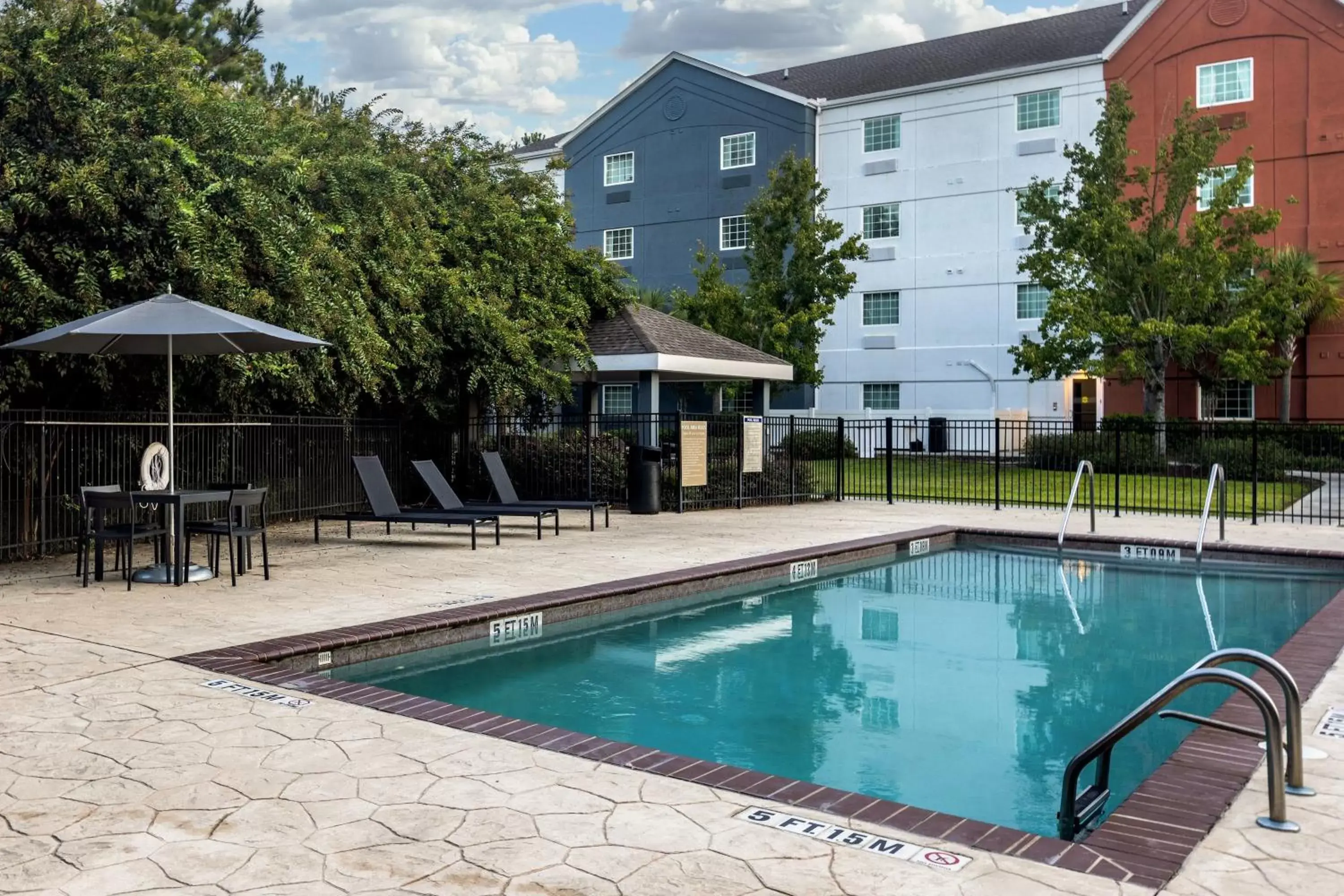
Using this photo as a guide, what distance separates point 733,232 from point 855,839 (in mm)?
36211

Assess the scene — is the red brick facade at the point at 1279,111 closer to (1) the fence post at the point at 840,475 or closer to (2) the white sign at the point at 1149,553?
(1) the fence post at the point at 840,475

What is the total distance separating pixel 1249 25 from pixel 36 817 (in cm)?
3489

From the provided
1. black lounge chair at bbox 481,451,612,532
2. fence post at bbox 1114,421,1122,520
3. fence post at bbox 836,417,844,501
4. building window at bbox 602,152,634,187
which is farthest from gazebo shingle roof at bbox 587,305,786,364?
building window at bbox 602,152,634,187

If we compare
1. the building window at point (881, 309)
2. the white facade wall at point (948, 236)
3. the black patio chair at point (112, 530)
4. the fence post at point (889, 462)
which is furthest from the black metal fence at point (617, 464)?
the building window at point (881, 309)

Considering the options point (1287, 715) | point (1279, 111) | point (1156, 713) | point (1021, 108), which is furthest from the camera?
point (1021, 108)

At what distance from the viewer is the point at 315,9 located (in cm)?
3122

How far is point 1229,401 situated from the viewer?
31094mm

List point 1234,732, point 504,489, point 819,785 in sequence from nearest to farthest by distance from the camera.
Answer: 1. point 1234,732
2. point 819,785
3. point 504,489

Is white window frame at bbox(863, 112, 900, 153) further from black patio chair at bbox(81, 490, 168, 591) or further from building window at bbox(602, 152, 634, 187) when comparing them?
black patio chair at bbox(81, 490, 168, 591)

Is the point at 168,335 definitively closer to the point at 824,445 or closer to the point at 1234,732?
the point at 1234,732

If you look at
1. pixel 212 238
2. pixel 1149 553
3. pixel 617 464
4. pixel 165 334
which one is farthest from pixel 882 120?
pixel 165 334

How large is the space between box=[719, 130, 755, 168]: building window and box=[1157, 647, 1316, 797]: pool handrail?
116ft

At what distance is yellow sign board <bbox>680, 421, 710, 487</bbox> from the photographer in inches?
680

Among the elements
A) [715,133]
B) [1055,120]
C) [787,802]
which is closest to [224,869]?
[787,802]
